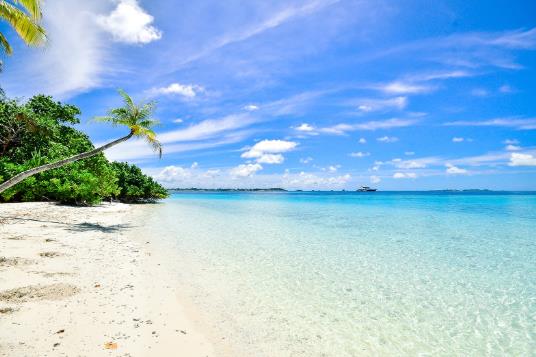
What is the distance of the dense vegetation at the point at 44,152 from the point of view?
22.4 meters

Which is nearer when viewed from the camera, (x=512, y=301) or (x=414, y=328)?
(x=414, y=328)

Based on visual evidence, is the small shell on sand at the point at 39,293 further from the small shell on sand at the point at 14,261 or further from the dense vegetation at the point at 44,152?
the dense vegetation at the point at 44,152

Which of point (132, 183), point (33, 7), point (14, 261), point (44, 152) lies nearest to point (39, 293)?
point (14, 261)

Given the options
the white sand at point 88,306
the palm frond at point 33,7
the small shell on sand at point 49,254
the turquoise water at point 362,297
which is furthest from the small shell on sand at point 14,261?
the palm frond at point 33,7

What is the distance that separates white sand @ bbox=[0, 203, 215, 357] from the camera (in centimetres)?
394

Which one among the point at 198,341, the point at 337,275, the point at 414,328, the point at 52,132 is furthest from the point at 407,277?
the point at 52,132

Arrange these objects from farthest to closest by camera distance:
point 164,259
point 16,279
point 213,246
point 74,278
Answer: point 213,246, point 164,259, point 74,278, point 16,279

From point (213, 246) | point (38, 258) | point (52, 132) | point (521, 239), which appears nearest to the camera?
point (38, 258)

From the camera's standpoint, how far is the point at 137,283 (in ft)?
22.1

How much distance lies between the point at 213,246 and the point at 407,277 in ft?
22.9

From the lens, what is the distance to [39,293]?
18.0ft

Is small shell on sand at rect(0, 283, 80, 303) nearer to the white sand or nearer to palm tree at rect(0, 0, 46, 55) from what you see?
the white sand

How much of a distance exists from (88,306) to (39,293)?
1.10 metres

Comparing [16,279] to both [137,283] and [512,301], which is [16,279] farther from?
[512,301]
